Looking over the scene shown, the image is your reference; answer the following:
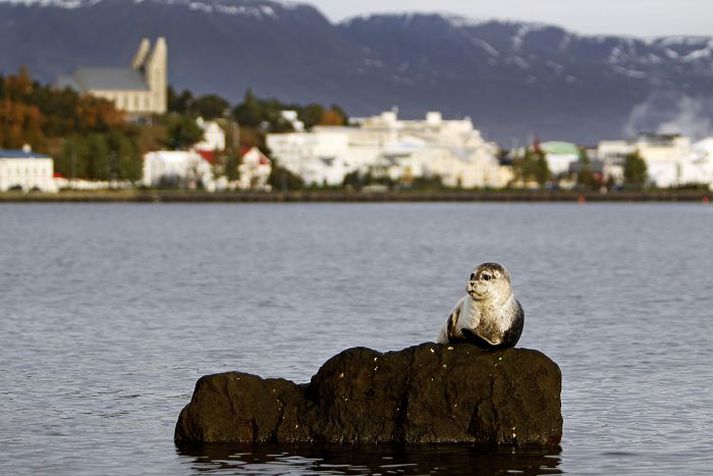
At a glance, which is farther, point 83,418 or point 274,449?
point 83,418

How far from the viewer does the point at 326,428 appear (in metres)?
22.3

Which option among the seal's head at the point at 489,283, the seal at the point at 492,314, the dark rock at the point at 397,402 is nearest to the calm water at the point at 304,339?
the dark rock at the point at 397,402

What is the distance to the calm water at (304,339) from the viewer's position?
2186 centimetres

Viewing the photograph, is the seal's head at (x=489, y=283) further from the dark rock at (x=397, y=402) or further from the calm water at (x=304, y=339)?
the calm water at (x=304, y=339)

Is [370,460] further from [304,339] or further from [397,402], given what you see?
[304,339]

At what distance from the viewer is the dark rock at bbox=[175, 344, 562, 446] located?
21641 millimetres

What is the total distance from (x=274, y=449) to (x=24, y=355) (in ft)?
35.7

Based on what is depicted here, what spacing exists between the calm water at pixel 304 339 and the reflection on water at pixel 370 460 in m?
0.05

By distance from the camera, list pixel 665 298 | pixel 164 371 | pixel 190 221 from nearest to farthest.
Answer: pixel 164 371 → pixel 665 298 → pixel 190 221

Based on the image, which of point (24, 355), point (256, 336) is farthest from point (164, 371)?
point (256, 336)

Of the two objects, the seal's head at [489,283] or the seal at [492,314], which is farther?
the seal at [492,314]

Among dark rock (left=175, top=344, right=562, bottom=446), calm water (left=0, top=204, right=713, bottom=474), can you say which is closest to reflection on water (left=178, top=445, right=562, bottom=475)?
calm water (left=0, top=204, right=713, bottom=474)

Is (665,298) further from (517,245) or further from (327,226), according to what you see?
(327,226)

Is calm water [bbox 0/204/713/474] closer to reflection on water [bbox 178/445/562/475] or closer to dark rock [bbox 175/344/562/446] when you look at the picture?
reflection on water [bbox 178/445/562/475]
